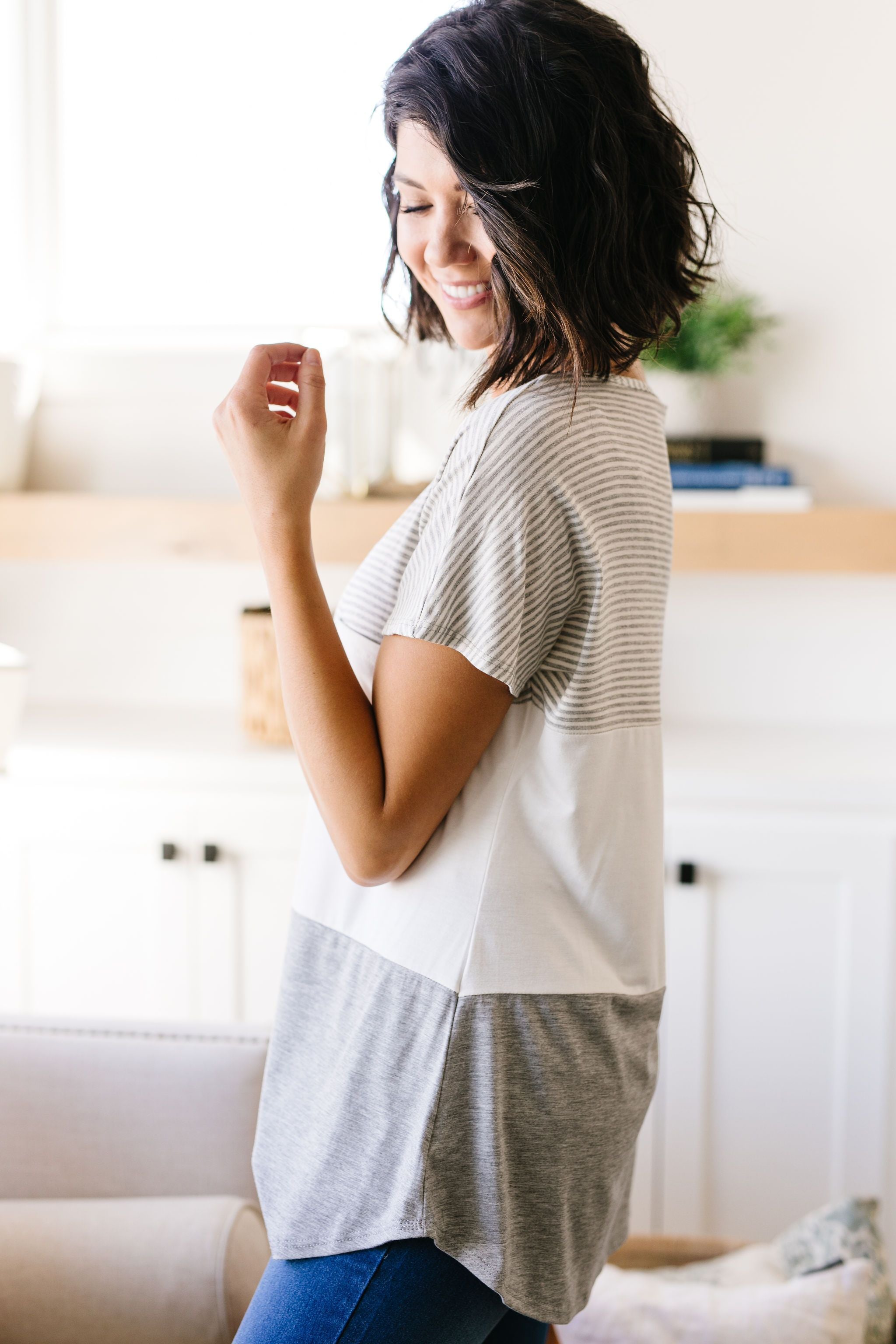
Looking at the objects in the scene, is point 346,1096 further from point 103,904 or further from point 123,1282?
point 103,904

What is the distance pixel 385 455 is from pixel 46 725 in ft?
2.42

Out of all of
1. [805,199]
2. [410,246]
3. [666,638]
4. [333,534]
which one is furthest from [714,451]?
[410,246]

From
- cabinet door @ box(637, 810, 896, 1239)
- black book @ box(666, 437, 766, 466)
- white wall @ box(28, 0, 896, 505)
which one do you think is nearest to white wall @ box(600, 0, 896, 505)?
white wall @ box(28, 0, 896, 505)

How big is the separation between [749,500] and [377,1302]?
4.74 ft

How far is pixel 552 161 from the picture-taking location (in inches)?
26.7

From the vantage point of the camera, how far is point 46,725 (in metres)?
2.01

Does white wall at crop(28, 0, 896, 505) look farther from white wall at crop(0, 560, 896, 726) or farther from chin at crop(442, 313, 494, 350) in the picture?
chin at crop(442, 313, 494, 350)

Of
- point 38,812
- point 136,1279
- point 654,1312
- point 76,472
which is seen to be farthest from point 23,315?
point 654,1312

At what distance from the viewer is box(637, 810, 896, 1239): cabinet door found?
5.54 ft

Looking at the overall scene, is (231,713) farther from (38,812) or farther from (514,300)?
(514,300)

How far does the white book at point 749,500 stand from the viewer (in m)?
1.86

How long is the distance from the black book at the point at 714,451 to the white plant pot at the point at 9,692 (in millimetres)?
1240

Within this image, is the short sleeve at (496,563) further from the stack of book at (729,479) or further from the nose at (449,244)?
the stack of book at (729,479)

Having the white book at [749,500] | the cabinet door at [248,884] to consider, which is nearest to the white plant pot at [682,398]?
the white book at [749,500]
